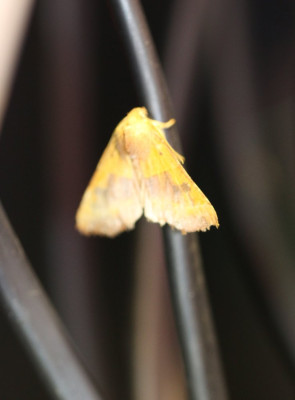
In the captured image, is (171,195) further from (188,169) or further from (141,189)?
(188,169)

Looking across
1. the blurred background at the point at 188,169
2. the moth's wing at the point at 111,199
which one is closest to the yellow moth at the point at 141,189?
the moth's wing at the point at 111,199

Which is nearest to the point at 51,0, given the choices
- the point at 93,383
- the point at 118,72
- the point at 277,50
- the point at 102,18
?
the point at 102,18

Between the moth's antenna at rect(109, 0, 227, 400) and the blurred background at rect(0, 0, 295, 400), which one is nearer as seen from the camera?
the moth's antenna at rect(109, 0, 227, 400)

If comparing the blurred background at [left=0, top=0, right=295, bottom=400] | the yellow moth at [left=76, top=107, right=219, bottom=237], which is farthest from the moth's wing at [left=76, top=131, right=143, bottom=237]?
the blurred background at [left=0, top=0, right=295, bottom=400]

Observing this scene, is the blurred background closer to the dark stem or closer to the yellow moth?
the yellow moth

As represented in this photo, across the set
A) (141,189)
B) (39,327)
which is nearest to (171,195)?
(141,189)

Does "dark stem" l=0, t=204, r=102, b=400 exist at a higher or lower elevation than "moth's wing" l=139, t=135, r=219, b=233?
lower
